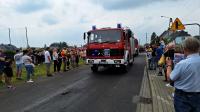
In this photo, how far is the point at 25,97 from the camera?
1448 cm

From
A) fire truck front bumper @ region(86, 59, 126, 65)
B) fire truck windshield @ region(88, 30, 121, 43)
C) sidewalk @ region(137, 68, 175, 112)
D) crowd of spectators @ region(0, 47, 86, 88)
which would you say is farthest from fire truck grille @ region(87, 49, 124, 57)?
sidewalk @ region(137, 68, 175, 112)

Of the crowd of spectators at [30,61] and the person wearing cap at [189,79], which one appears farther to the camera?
the crowd of spectators at [30,61]

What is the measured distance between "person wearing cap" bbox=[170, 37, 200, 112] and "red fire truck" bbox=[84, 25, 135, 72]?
725 inches

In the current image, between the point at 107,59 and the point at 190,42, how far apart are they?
61.5ft

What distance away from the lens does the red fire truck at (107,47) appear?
79.0 feet

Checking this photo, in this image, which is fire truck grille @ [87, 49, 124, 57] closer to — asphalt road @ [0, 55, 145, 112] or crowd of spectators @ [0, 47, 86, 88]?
crowd of spectators @ [0, 47, 86, 88]

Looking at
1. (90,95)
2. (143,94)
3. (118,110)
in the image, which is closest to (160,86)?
(143,94)

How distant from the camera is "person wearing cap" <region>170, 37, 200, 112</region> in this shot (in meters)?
5.56

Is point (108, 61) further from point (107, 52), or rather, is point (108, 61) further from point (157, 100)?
point (157, 100)

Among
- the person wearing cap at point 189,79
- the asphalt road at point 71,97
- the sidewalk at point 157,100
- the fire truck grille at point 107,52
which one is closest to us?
the person wearing cap at point 189,79

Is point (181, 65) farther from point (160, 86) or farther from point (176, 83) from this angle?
point (160, 86)

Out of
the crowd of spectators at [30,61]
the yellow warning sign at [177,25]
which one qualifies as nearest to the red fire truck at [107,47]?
the crowd of spectators at [30,61]

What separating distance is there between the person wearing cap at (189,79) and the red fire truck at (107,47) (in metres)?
18.4

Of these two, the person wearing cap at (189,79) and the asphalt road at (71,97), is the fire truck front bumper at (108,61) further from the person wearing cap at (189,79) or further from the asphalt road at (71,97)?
the person wearing cap at (189,79)
